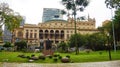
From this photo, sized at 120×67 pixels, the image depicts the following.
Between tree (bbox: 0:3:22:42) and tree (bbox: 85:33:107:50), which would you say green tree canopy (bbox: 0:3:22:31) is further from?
tree (bbox: 85:33:107:50)

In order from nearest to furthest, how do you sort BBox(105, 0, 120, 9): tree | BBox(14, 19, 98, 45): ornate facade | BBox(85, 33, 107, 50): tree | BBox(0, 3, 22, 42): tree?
BBox(105, 0, 120, 9): tree → BBox(0, 3, 22, 42): tree → BBox(85, 33, 107, 50): tree → BBox(14, 19, 98, 45): ornate facade

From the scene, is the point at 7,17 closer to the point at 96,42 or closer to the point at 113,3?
the point at 113,3

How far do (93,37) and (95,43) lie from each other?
465 cm

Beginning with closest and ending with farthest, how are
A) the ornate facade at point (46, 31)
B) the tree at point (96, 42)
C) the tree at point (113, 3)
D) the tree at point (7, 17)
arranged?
the tree at point (113, 3), the tree at point (7, 17), the tree at point (96, 42), the ornate facade at point (46, 31)

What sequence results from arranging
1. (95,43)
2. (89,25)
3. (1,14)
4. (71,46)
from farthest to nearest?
1. (89,25)
2. (71,46)
3. (95,43)
4. (1,14)

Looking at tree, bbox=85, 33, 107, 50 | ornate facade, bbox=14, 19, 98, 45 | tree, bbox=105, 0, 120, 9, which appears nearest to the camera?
tree, bbox=105, 0, 120, 9

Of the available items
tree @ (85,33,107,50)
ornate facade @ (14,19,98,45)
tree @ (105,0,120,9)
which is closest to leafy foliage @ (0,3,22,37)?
tree @ (105,0,120,9)

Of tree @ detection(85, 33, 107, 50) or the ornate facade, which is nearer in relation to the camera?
tree @ detection(85, 33, 107, 50)

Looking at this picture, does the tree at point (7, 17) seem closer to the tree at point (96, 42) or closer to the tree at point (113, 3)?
the tree at point (113, 3)

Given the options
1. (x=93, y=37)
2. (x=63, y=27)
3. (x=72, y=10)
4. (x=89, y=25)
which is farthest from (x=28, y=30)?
(x=72, y=10)

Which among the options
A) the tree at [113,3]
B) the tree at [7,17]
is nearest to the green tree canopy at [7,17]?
the tree at [7,17]

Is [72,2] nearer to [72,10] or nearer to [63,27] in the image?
[72,10]

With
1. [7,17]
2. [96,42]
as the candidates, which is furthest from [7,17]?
[96,42]

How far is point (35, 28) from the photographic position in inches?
5305
